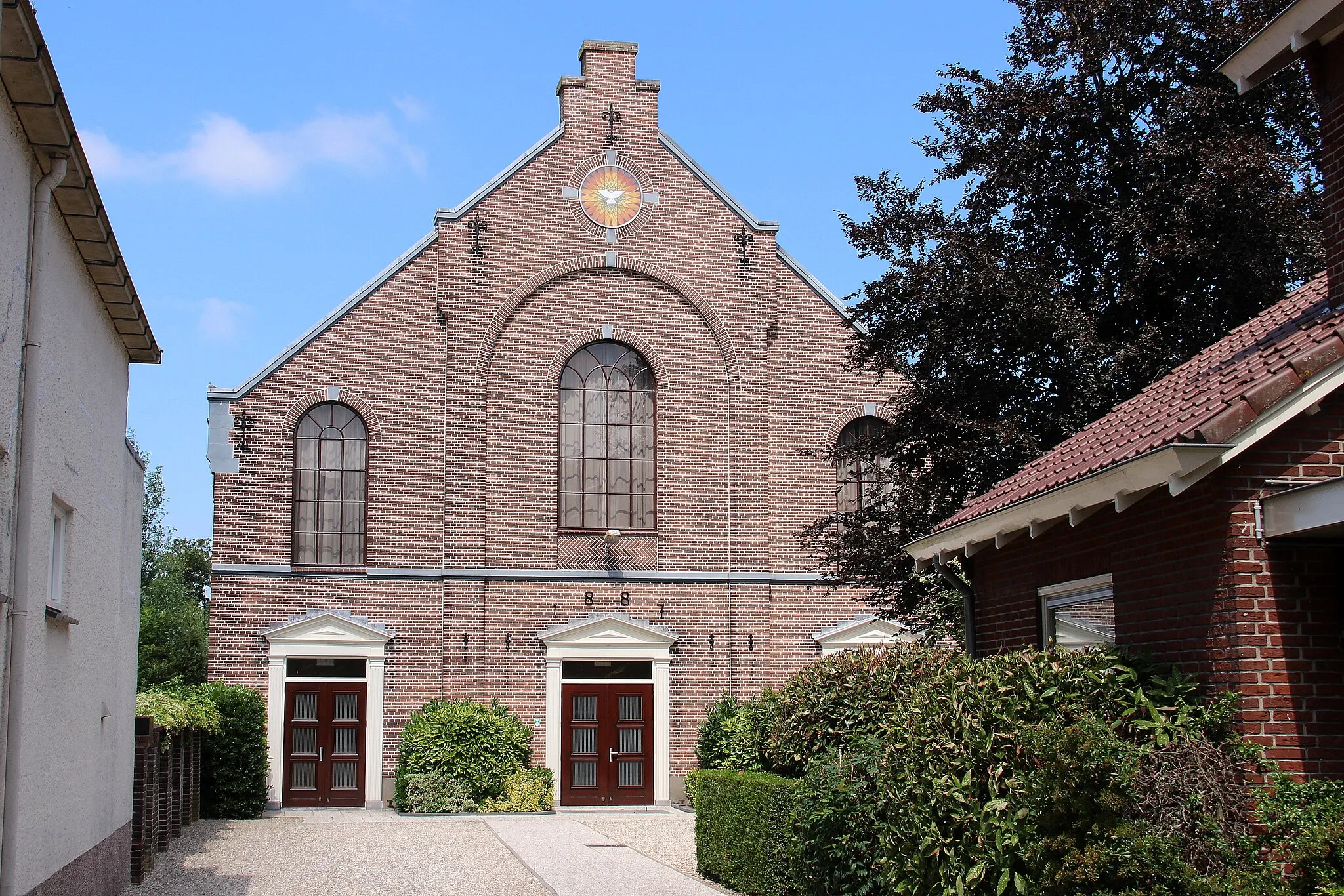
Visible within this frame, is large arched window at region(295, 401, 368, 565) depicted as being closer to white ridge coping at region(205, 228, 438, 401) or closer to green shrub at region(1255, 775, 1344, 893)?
white ridge coping at region(205, 228, 438, 401)

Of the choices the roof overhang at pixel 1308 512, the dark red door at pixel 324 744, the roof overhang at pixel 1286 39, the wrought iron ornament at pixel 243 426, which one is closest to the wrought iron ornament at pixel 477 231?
the wrought iron ornament at pixel 243 426

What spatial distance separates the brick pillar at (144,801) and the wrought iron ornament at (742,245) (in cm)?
1501

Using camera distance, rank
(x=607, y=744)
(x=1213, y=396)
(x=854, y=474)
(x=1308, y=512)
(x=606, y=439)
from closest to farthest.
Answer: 1. (x=1308, y=512)
2. (x=1213, y=396)
3. (x=607, y=744)
4. (x=606, y=439)
5. (x=854, y=474)

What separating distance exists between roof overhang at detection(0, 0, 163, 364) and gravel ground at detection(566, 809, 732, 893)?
861 centimetres

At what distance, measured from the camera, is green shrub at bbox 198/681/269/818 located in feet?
75.6

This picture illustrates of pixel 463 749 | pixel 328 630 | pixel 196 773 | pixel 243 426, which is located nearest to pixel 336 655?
pixel 328 630

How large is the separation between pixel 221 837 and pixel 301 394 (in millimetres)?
8877

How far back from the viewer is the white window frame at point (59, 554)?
33.6 feet

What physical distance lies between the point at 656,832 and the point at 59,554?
1244cm

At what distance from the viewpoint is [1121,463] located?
8719 millimetres

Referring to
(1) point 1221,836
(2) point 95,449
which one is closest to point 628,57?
(2) point 95,449

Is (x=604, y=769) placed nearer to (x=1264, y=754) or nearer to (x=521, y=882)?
(x=521, y=882)

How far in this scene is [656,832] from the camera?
20.9m

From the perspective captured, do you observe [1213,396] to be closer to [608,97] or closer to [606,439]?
[606,439]
